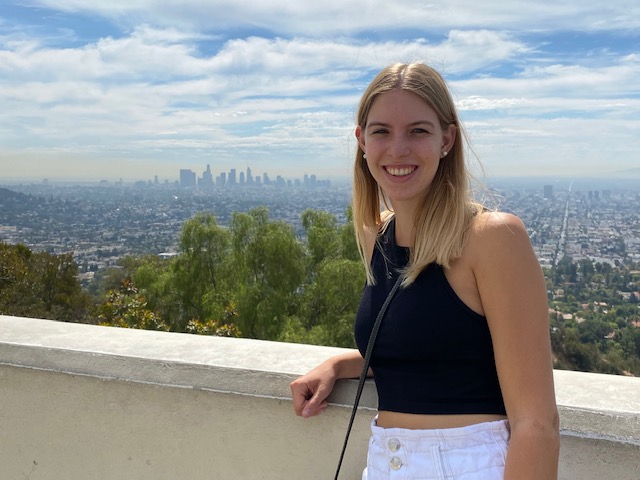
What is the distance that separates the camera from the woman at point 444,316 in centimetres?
122

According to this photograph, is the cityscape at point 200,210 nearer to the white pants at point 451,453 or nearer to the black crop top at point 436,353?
the black crop top at point 436,353

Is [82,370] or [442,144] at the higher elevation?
[442,144]

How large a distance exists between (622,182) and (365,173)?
23.3 metres

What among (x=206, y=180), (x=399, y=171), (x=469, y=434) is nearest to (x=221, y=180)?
(x=206, y=180)

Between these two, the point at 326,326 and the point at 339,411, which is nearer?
the point at 339,411

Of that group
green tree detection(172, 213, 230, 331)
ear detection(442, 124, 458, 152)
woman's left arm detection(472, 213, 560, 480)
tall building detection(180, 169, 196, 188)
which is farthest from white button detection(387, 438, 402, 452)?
tall building detection(180, 169, 196, 188)

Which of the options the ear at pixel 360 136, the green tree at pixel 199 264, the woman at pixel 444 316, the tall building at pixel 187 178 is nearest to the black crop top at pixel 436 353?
the woman at pixel 444 316

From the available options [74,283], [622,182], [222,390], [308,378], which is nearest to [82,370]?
[222,390]

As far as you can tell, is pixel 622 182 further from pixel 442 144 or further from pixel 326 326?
pixel 442 144

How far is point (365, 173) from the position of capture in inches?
70.2

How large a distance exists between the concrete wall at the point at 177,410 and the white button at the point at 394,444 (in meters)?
0.28

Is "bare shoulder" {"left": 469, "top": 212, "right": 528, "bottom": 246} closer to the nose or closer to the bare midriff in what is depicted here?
the nose

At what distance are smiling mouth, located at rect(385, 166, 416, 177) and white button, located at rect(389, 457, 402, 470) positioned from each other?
0.64 meters

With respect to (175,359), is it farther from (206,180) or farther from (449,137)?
(206,180)
